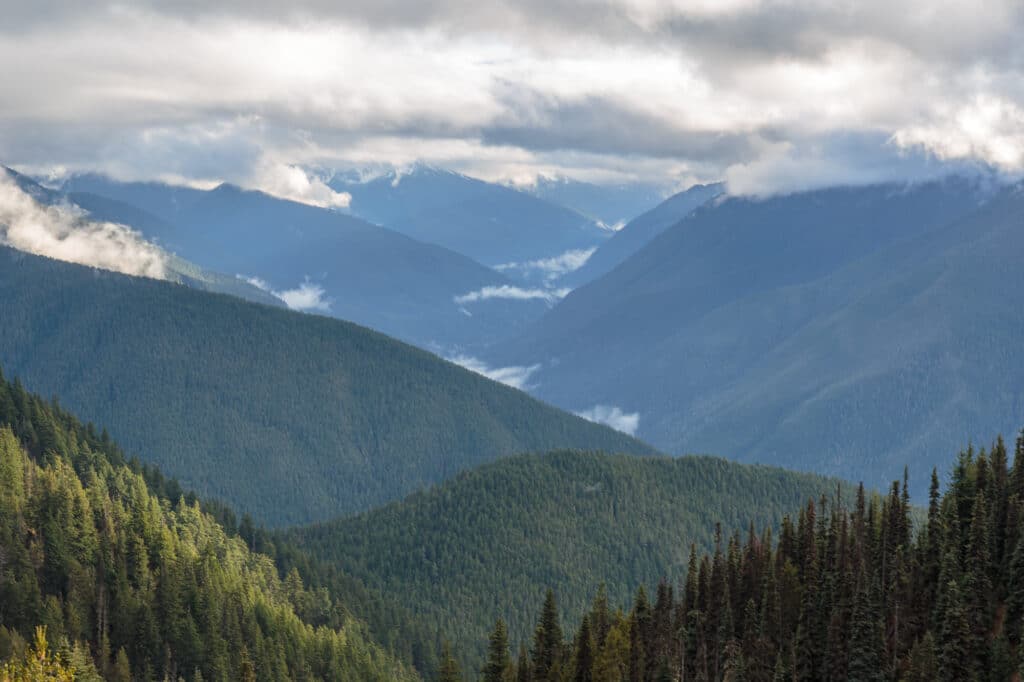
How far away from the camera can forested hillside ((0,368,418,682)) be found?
135375mm

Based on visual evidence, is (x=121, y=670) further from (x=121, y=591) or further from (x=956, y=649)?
(x=956, y=649)

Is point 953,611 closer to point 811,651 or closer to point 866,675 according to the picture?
point 866,675

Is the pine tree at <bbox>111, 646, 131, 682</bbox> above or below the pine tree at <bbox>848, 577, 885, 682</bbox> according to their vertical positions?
below

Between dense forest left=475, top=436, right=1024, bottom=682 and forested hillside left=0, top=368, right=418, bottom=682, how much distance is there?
122 ft

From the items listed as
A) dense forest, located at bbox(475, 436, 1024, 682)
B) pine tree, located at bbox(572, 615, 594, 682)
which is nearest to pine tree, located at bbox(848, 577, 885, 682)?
dense forest, located at bbox(475, 436, 1024, 682)

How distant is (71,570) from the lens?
143000 mm

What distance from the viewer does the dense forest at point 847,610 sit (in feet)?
305

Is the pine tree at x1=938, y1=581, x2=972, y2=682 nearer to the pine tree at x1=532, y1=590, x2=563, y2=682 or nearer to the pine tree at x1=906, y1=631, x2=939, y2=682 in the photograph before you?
the pine tree at x1=906, y1=631, x2=939, y2=682

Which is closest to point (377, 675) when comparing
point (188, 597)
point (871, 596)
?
point (188, 597)

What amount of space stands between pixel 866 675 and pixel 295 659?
90895 mm

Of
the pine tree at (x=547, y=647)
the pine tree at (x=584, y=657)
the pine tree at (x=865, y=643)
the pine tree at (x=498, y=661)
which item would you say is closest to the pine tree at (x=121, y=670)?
the pine tree at (x=498, y=661)

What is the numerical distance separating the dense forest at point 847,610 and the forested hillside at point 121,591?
1465 inches

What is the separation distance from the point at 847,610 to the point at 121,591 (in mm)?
84392

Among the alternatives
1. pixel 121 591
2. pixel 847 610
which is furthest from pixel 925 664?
pixel 121 591
